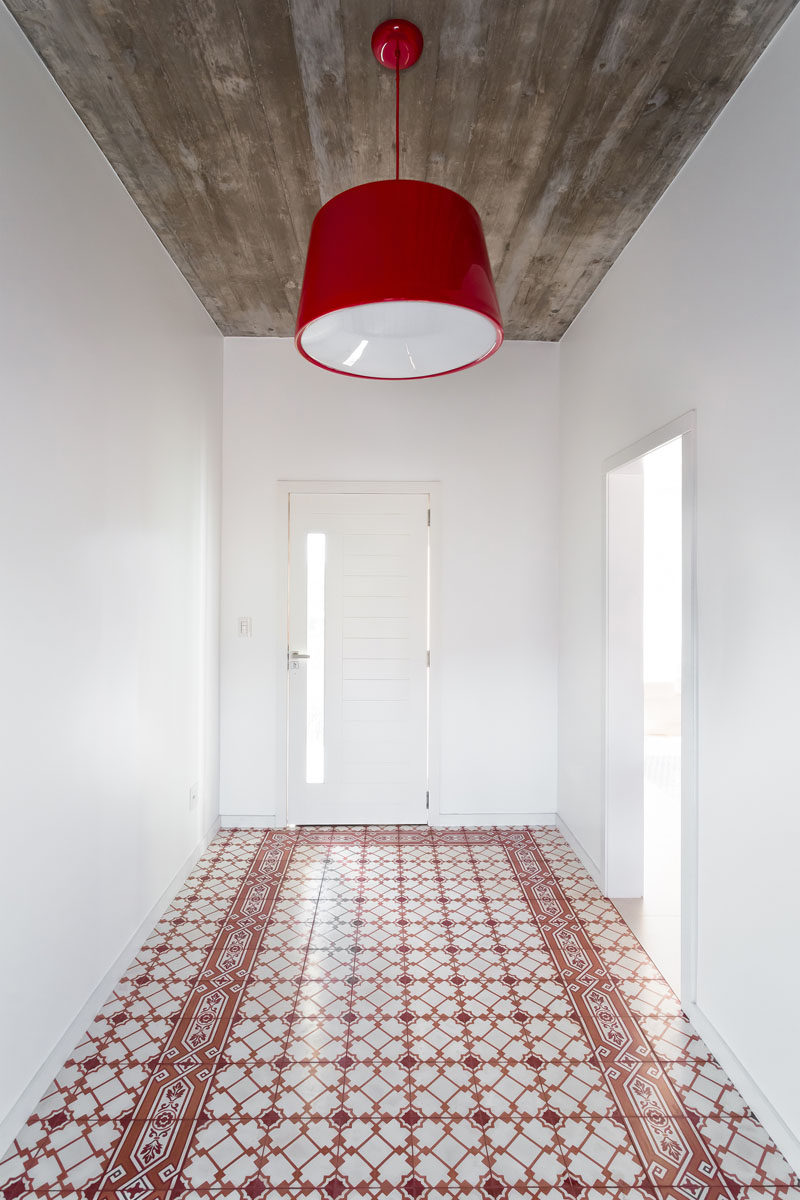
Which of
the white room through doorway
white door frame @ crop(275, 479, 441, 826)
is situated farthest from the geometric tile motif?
white door frame @ crop(275, 479, 441, 826)

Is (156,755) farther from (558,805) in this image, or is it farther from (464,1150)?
(558,805)

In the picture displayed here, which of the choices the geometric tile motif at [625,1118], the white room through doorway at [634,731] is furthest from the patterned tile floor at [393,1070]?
the white room through doorway at [634,731]

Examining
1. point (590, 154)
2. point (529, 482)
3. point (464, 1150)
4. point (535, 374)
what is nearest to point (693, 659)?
point (464, 1150)

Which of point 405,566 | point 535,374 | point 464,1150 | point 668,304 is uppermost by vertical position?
point 535,374

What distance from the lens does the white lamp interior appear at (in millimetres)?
1550

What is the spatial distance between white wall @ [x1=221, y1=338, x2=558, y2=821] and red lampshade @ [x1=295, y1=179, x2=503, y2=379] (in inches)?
90.1

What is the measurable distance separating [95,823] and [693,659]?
202cm

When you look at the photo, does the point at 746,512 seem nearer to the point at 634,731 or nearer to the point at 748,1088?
the point at 634,731

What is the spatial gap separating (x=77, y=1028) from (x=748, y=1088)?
1.93 m

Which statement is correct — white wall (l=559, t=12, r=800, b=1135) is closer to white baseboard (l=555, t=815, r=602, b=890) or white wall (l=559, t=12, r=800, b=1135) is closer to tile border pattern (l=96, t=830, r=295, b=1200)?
white baseboard (l=555, t=815, r=602, b=890)

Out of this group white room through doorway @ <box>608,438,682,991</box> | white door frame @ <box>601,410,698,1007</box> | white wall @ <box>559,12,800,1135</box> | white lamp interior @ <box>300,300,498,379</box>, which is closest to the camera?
white lamp interior @ <box>300,300,498,379</box>

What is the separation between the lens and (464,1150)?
1.69 metres

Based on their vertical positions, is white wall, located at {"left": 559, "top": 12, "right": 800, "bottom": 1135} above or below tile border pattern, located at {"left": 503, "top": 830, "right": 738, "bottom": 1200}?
above

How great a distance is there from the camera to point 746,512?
187cm
